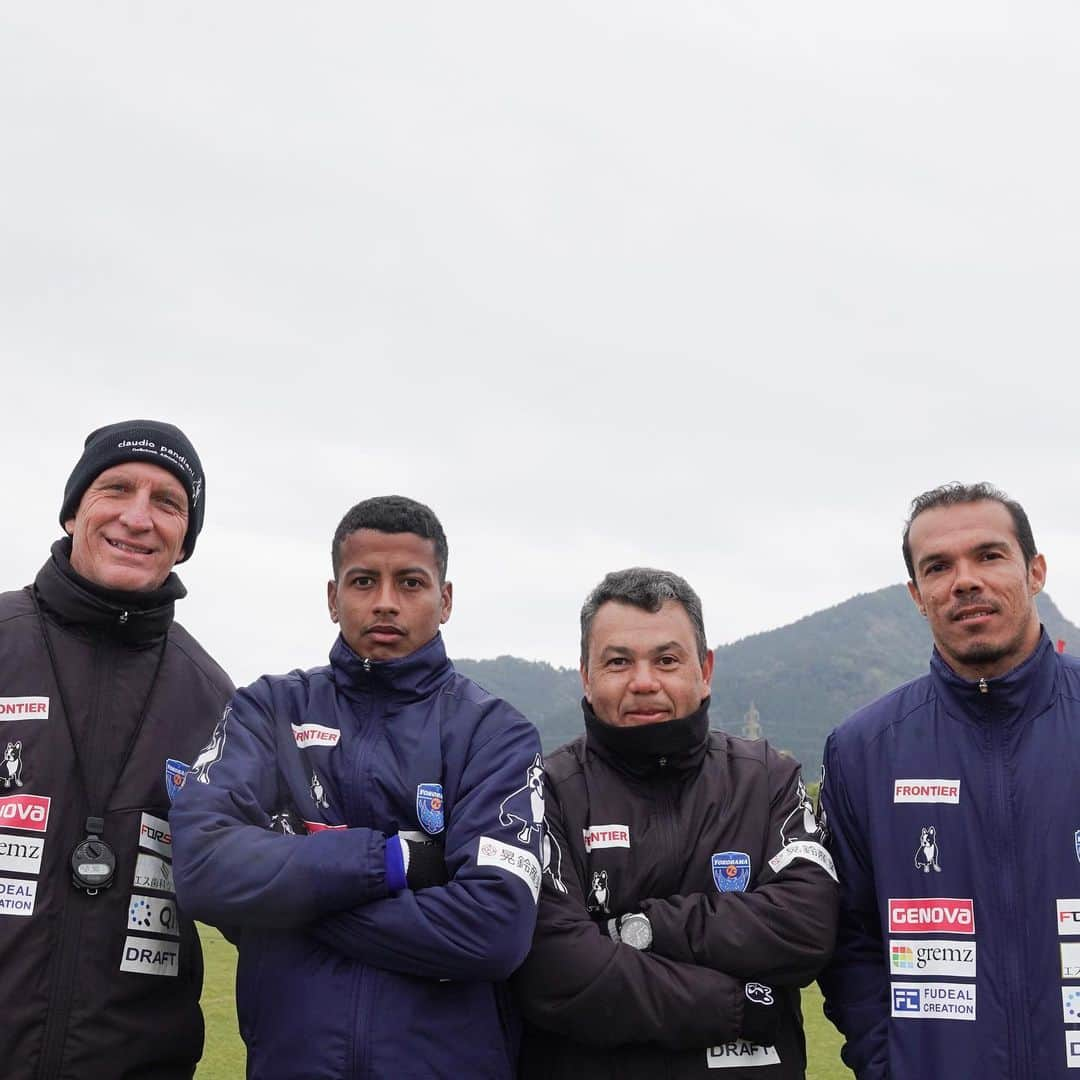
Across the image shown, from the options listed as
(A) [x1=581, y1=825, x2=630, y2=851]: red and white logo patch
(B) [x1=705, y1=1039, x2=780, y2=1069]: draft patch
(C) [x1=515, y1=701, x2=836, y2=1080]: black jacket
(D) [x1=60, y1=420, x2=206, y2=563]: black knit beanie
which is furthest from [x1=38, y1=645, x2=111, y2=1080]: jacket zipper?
(B) [x1=705, y1=1039, x2=780, y2=1069]: draft patch

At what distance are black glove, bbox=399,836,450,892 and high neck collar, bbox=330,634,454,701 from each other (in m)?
0.48

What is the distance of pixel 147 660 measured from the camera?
3812mm

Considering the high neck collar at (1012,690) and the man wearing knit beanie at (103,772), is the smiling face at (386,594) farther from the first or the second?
the high neck collar at (1012,690)

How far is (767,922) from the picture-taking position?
3412 mm

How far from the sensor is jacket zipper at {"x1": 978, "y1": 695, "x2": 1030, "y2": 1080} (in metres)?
3.30

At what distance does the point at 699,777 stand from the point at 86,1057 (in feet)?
6.54

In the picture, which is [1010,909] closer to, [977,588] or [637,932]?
[977,588]

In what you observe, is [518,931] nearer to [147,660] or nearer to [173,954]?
[173,954]

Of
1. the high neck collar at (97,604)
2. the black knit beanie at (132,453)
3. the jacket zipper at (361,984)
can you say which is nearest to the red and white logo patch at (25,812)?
the high neck collar at (97,604)

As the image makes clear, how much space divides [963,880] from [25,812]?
2828 mm

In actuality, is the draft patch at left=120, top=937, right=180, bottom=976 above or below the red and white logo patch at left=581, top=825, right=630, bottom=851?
below

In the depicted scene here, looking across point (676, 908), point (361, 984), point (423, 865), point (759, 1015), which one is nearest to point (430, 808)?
point (423, 865)

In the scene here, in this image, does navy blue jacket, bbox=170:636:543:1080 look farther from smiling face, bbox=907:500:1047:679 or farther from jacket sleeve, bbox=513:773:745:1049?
smiling face, bbox=907:500:1047:679

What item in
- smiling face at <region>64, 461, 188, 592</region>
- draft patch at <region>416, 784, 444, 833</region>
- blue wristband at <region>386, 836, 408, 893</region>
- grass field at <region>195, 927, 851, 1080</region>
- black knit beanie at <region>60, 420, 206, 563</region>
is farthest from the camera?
grass field at <region>195, 927, 851, 1080</region>
